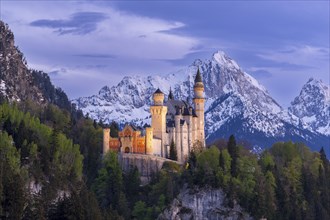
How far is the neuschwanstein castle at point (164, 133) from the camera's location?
588 ft

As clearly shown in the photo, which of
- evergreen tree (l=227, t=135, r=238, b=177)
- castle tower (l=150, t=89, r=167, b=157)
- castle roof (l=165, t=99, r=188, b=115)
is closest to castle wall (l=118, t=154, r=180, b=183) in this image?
castle tower (l=150, t=89, r=167, b=157)

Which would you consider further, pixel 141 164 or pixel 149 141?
pixel 149 141

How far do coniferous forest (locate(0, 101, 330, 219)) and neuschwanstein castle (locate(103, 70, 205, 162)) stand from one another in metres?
4.25

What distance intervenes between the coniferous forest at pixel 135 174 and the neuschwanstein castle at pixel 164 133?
4253 mm

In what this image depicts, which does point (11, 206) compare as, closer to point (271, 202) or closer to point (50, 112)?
point (271, 202)

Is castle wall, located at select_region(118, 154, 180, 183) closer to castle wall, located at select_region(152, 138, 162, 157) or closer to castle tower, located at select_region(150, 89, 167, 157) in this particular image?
castle wall, located at select_region(152, 138, 162, 157)

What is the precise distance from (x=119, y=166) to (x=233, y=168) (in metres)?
19.2

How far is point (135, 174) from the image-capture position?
563ft

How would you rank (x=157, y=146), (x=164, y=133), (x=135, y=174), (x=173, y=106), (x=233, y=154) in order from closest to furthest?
1. (x=135, y=174)
2. (x=233, y=154)
3. (x=157, y=146)
4. (x=164, y=133)
5. (x=173, y=106)

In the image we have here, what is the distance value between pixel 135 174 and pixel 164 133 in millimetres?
13681

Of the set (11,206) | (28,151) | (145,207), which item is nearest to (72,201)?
(11,206)

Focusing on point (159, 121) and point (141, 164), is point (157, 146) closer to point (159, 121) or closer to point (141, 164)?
point (159, 121)

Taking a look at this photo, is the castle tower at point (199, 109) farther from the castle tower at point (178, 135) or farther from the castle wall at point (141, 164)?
the castle wall at point (141, 164)

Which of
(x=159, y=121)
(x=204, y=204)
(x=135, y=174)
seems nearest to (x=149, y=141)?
(x=159, y=121)
